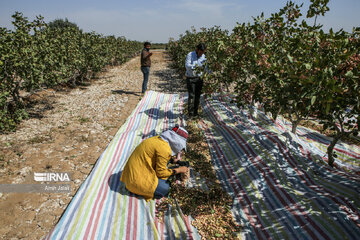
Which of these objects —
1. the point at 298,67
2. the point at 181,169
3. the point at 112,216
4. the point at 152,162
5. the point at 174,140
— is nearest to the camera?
the point at 298,67

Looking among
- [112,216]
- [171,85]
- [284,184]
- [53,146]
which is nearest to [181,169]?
[112,216]

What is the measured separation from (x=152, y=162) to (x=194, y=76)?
12.9 feet

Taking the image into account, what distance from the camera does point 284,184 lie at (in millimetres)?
3742

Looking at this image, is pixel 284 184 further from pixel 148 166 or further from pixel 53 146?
pixel 53 146

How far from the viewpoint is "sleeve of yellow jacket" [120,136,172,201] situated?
3.57m

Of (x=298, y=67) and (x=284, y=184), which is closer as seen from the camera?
(x=298, y=67)

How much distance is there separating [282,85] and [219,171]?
235 centimetres

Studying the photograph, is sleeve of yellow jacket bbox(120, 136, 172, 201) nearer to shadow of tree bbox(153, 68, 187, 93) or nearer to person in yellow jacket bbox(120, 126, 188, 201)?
person in yellow jacket bbox(120, 126, 188, 201)

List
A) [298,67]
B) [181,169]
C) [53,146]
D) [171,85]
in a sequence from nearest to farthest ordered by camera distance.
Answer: [298,67] < [181,169] < [53,146] < [171,85]

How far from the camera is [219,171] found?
186 inches

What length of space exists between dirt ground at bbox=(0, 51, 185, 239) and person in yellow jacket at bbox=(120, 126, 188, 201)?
4.89ft

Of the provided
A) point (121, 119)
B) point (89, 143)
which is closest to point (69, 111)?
point (121, 119)

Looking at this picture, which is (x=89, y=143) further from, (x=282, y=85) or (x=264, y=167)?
(x=282, y=85)

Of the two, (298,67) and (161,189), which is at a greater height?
(298,67)
